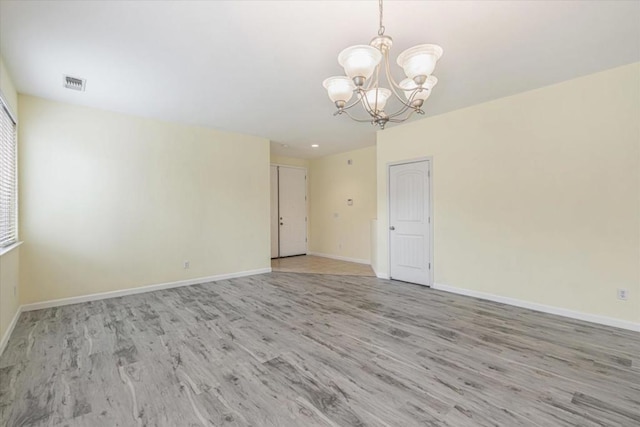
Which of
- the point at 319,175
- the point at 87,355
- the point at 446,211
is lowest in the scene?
the point at 87,355

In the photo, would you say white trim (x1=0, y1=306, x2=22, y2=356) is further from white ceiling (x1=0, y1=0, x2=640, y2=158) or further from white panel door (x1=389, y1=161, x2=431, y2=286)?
white panel door (x1=389, y1=161, x2=431, y2=286)

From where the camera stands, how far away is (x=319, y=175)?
8.12m

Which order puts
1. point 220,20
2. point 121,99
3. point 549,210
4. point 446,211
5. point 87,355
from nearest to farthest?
point 220,20 → point 87,355 → point 549,210 → point 121,99 → point 446,211

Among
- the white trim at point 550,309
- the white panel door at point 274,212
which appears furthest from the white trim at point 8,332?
the white trim at point 550,309

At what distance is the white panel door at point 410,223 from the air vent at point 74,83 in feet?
14.8

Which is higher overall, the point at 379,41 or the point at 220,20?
the point at 220,20

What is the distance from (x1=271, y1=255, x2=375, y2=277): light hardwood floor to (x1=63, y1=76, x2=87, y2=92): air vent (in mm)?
4341

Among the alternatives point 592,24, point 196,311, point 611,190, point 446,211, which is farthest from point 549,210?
point 196,311

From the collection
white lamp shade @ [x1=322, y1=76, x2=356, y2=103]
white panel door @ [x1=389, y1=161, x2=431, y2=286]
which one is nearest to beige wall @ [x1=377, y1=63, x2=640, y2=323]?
white panel door @ [x1=389, y1=161, x2=431, y2=286]

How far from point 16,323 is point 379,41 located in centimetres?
475

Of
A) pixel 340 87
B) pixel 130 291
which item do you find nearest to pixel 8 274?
pixel 130 291

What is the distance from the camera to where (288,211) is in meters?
8.03

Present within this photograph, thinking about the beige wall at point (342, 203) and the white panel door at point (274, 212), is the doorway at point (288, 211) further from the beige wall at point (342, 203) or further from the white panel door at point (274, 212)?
the beige wall at point (342, 203)

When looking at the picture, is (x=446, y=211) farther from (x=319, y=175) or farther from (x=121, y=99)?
(x=121, y=99)
